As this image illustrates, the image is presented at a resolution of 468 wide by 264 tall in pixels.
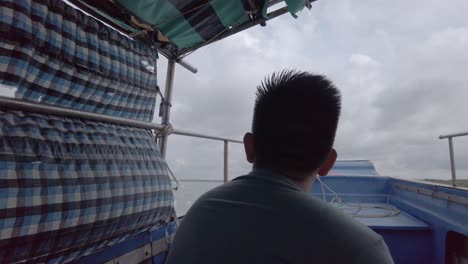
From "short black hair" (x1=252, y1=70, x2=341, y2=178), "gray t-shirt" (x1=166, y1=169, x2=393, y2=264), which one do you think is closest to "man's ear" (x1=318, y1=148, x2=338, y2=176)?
"short black hair" (x1=252, y1=70, x2=341, y2=178)

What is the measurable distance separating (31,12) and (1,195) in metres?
0.67

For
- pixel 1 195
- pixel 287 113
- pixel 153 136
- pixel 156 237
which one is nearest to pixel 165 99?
pixel 153 136

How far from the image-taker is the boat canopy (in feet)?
5.12

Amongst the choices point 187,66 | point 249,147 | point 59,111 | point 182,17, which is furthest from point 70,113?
point 187,66

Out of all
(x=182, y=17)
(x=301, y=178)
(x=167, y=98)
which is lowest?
(x=301, y=178)

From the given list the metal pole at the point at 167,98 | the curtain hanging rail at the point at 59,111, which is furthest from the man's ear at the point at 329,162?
the metal pole at the point at 167,98

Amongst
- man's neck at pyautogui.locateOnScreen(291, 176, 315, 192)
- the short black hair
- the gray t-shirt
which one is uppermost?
the short black hair

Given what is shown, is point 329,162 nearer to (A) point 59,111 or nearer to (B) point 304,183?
(B) point 304,183

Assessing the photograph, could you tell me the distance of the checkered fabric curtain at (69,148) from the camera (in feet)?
3.04

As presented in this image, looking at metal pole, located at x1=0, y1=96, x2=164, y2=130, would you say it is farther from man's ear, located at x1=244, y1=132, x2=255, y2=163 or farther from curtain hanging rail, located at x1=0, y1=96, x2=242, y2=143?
man's ear, located at x1=244, y1=132, x2=255, y2=163

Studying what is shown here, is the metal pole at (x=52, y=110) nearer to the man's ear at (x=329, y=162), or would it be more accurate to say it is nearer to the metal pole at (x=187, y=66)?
the metal pole at (x=187, y=66)

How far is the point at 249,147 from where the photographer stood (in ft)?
2.77

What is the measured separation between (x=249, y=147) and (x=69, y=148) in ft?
2.43

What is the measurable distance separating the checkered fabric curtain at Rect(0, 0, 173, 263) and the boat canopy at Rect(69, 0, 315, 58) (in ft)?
0.59
